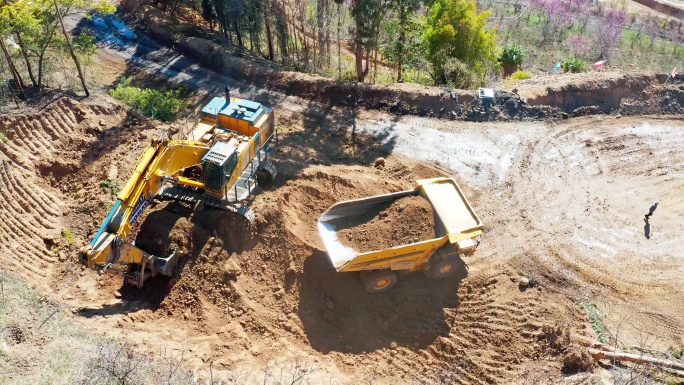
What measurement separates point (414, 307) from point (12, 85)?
16969 mm

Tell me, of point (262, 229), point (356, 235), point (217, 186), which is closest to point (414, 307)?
point (356, 235)

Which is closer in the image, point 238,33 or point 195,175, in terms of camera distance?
point 195,175

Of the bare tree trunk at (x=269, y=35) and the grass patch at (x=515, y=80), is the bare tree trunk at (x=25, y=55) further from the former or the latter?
the grass patch at (x=515, y=80)

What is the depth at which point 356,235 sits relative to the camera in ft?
43.3

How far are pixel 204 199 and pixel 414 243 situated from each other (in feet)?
19.4

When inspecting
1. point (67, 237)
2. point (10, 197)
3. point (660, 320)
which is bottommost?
point (660, 320)

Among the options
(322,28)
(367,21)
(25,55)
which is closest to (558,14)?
(322,28)

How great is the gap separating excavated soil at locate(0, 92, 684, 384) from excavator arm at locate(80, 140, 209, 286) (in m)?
0.88

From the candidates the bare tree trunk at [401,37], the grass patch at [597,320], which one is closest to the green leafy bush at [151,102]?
the bare tree trunk at [401,37]

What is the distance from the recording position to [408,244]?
41.5 feet

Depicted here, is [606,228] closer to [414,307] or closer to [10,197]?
[414,307]

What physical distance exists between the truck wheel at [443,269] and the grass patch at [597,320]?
350cm

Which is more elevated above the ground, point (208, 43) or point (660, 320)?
point (208, 43)

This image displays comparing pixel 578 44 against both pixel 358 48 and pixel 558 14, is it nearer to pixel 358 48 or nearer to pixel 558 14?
pixel 558 14
